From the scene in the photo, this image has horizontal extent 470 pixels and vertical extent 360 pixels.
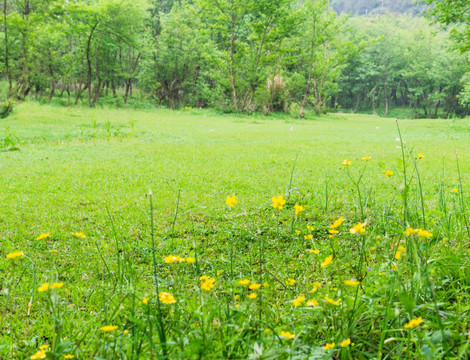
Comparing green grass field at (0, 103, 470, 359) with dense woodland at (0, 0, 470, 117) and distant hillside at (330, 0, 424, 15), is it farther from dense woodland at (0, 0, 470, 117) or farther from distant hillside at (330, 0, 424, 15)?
distant hillside at (330, 0, 424, 15)

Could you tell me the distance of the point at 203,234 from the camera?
2.60 m

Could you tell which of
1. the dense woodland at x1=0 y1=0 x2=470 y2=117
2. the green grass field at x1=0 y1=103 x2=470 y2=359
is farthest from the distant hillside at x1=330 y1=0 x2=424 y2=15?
the green grass field at x1=0 y1=103 x2=470 y2=359

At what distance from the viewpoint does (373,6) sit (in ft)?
513

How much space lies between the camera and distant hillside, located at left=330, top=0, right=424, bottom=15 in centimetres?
14336

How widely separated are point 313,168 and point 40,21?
20.7 metres

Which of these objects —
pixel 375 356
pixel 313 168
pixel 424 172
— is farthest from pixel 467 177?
pixel 375 356

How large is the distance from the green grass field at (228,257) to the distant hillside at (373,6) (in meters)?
160

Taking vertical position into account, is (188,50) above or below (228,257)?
above

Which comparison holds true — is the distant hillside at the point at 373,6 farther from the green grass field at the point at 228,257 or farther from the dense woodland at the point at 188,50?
the green grass field at the point at 228,257

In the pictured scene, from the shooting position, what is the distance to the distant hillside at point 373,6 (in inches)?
5644

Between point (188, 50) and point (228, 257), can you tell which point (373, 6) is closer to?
point (188, 50)

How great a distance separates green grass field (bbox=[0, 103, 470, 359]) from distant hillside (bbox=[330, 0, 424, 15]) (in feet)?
524

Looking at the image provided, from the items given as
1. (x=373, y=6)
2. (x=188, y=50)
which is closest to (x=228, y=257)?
(x=188, y=50)

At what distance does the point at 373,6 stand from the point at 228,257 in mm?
189128
